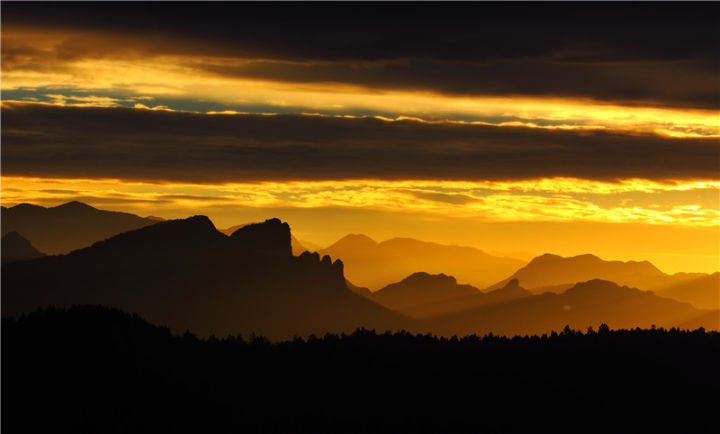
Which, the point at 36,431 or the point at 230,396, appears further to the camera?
the point at 230,396

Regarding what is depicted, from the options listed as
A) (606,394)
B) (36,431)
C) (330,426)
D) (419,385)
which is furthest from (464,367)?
(36,431)

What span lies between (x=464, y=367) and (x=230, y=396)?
34435mm

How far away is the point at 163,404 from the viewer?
91.5 meters

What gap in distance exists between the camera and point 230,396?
98750 mm

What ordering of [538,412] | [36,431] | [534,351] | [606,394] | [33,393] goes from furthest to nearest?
[534,351] → [606,394] → [538,412] → [33,393] → [36,431]

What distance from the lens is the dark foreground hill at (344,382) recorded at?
89.4 meters

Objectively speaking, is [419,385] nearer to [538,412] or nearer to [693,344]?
[538,412]

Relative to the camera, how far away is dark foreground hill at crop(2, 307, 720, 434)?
89.4 meters

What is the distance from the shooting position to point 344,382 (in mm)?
110000

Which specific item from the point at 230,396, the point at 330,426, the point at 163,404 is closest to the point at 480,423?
the point at 330,426

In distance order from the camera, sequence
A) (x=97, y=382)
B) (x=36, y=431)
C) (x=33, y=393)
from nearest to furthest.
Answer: (x=36, y=431) → (x=33, y=393) → (x=97, y=382)

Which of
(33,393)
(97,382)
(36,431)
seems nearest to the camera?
(36,431)

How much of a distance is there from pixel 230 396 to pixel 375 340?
37474mm

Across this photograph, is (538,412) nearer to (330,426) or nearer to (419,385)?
(419,385)
